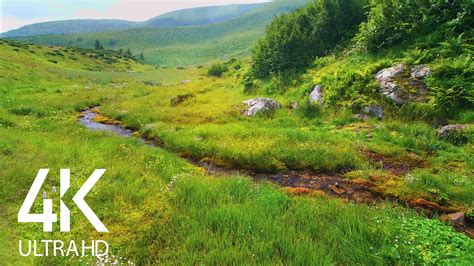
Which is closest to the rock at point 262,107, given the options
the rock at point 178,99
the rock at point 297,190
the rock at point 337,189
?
the rock at point 178,99

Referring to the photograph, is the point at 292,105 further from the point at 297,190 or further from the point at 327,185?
the point at 297,190

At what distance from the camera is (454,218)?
7586 mm

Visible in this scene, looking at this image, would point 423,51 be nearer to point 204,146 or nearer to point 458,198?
point 458,198

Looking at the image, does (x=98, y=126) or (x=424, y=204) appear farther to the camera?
(x=98, y=126)

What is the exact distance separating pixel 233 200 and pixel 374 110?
1178 cm

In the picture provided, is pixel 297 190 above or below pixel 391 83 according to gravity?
below

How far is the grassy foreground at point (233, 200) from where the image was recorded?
613 cm

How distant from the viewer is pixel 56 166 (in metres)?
10.7

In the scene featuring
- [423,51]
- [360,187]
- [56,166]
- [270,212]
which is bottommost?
[360,187]

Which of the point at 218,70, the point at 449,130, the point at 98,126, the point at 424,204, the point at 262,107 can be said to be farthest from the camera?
the point at 218,70

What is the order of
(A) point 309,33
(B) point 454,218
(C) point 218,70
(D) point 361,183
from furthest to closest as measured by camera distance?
1. (C) point 218,70
2. (A) point 309,33
3. (D) point 361,183
4. (B) point 454,218

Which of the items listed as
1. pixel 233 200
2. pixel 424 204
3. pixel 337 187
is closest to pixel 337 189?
pixel 337 187

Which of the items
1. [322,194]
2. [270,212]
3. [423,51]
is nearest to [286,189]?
[322,194]

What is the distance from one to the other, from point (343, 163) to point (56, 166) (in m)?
10.5
